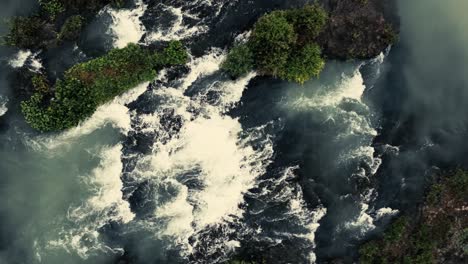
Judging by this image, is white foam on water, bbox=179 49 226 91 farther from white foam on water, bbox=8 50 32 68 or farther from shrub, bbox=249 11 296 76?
white foam on water, bbox=8 50 32 68

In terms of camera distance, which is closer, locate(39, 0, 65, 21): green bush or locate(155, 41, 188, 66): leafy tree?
locate(39, 0, 65, 21): green bush

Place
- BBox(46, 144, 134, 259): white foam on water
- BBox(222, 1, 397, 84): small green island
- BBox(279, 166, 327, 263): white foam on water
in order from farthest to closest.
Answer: BBox(279, 166, 327, 263): white foam on water, BBox(46, 144, 134, 259): white foam on water, BBox(222, 1, 397, 84): small green island

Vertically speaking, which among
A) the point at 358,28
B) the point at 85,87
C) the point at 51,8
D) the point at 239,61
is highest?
the point at 358,28

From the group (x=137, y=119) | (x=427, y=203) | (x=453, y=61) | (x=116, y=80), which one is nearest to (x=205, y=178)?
(x=137, y=119)

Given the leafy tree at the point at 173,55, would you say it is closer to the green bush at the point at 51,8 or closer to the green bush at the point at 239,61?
the green bush at the point at 239,61

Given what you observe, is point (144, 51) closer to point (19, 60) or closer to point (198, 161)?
point (198, 161)

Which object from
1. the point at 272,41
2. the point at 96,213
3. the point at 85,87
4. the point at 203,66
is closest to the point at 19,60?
the point at 85,87

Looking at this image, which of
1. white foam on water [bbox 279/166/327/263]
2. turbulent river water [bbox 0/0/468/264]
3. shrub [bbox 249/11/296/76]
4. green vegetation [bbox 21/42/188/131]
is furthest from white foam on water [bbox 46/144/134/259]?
shrub [bbox 249/11/296/76]
